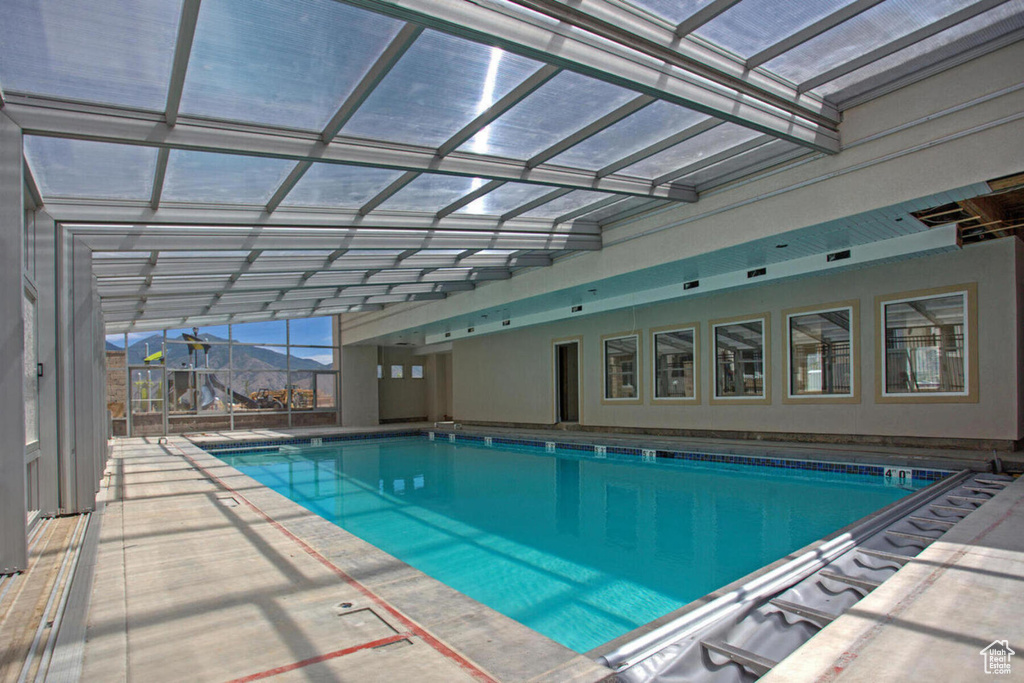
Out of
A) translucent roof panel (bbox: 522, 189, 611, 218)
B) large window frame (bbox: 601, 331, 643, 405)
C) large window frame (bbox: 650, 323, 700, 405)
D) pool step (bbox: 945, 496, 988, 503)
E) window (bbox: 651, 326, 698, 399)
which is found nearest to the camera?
pool step (bbox: 945, 496, 988, 503)

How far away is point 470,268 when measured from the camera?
10156mm

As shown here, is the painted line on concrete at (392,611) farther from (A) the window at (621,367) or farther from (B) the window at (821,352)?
(A) the window at (621,367)

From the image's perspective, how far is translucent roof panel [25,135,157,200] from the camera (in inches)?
150

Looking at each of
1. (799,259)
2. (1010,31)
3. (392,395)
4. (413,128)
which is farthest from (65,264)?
(392,395)

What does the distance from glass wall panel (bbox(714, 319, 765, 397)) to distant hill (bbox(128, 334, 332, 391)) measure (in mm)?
12779

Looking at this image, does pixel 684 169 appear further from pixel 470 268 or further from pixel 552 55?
pixel 470 268

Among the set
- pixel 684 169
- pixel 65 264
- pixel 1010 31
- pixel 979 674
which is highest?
pixel 1010 31

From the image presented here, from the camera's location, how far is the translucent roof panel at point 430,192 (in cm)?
564

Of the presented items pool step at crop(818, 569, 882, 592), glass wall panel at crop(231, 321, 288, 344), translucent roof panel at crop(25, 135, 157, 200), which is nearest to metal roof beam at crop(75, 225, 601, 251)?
translucent roof panel at crop(25, 135, 157, 200)

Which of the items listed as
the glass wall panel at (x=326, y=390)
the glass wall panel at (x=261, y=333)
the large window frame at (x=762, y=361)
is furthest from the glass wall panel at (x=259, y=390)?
the large window frame at (x=762, y=361)

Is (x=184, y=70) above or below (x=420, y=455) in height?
above

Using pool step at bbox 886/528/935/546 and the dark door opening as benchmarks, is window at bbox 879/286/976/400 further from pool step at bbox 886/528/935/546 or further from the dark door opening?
the dark door opening

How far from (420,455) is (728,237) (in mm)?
7643

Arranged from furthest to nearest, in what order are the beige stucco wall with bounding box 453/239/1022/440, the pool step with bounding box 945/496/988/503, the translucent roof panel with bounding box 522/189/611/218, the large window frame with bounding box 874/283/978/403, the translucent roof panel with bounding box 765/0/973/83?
the large window frame with bounding box 874/283/978/403 → the beige stucco wall with bounding box 453/239/1022/440 → the translucent roof panel with bounding box 522/189/611/218 → the pool step with bounding box 945/496/988/503 → the translucent roof panel with bounding box 765/0/973/83
